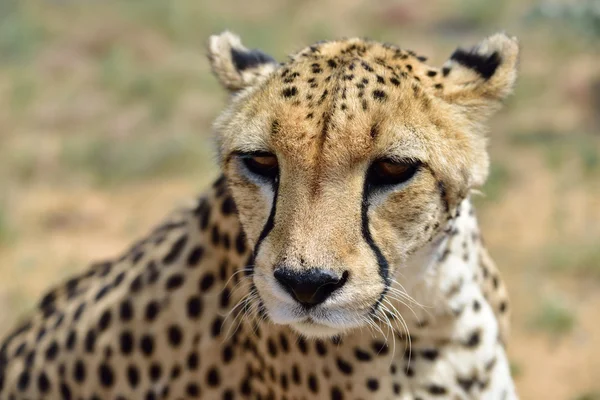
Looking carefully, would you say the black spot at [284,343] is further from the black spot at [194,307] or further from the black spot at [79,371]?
the black spot at [79,371]

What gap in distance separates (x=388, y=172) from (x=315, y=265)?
26cm

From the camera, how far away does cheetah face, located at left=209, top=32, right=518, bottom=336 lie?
1.75m

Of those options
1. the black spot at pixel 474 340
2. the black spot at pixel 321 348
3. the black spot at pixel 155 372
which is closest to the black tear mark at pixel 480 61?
the black spot at pixel 474 340

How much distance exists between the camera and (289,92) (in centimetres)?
189

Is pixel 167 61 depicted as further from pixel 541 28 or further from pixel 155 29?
pixel 541 28

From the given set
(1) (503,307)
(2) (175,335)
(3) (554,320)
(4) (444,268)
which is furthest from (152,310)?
(3) (554,320)

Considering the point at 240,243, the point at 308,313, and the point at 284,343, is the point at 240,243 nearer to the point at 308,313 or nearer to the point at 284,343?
the point at 284,343

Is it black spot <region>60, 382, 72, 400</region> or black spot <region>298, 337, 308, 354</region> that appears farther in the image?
black spot <region>60, 382, 72, 400</region>

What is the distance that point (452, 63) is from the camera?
6.84 ft

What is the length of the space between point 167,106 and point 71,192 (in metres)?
1.67

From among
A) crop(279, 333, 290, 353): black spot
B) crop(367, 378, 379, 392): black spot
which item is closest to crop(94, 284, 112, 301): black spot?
crop(279, 333, 290, 353): black spot

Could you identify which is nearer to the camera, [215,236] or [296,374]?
[296,374]

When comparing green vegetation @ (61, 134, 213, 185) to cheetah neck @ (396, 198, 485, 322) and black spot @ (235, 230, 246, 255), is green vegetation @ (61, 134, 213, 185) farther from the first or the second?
cheetah neck @ (396, 198, 485, 322)

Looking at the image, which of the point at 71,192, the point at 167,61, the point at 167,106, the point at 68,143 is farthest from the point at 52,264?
the point at 167,61
